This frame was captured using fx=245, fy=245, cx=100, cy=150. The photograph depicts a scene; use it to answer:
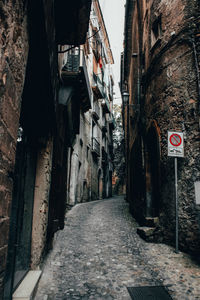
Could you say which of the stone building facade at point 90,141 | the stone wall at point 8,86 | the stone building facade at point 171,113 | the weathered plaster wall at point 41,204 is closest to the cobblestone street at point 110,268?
the weathered plaster wall at point 41,204

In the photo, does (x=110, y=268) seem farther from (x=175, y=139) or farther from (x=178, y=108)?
(x=178, y=108)

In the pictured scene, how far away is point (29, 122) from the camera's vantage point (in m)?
3.58

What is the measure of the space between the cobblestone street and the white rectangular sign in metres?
1.95

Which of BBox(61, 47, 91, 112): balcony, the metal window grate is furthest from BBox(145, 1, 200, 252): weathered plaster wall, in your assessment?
BBox(61, 47, 91, 112): balcony

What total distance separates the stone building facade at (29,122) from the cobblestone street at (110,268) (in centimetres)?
45

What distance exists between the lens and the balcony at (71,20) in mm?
4133

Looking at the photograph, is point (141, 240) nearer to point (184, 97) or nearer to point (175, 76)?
point (184, 97)

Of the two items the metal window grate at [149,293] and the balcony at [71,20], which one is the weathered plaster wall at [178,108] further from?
the balcony at [71,20]

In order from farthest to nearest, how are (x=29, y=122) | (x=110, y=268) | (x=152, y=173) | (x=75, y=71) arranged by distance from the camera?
1. (x=75, y=71)
2. (x=152, y=173)
3. (x=110, y=268)
4. (x=29, y=122)

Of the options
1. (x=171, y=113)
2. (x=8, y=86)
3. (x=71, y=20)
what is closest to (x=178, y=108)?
(x=171, y=113)

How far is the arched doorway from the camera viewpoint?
6.38 meters

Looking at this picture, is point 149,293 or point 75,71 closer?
point 149,293

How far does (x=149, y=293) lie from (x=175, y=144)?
2845mm

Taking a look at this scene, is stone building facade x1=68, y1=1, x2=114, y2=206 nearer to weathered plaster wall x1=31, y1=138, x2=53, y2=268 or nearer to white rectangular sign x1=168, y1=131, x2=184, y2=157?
white rectangular sign x1=168, y1=131, x2=184, y2=157
